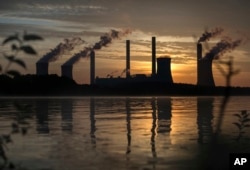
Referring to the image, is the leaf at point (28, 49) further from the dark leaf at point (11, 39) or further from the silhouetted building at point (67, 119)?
the silhouetted building at point (67, 119)

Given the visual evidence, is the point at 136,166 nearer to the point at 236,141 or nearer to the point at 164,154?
the point at 164,154

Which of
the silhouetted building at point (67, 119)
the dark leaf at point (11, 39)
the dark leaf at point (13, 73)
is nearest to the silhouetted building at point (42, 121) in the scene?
the silhouetted building at point (67, 119)

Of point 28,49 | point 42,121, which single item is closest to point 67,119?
point 42,121

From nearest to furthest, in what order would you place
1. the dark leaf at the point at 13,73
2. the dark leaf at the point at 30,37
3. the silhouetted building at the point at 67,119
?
the dark leaf at the point at 30,37, the dark leaf at the point at 13,73, the silhouetted building at the point at 67,119

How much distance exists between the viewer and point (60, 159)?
14.7 metres

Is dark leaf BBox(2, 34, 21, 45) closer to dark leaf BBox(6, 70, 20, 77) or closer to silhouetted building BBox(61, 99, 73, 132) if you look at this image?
dark leaf BBox(6, 70, 20, 77)

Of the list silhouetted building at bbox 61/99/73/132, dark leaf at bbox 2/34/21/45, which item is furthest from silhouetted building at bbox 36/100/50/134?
dark leaf at bbox 2/34/21/45

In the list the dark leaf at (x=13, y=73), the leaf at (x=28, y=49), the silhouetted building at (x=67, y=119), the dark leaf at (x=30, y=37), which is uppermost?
the dark leaf at (x=30, y=37)

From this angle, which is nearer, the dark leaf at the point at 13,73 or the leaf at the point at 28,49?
the leaf at the point at 28,49

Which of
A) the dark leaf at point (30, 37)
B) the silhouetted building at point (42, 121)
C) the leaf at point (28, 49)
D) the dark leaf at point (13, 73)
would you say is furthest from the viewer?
the silhouetted building at point (42, 121)

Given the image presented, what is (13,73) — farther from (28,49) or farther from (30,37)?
(30,37)

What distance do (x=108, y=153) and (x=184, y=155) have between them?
2755 mm

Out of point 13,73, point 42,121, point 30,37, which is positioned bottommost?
point 42,121


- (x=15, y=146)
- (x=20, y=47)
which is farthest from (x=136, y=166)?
(x=20, y=47)
